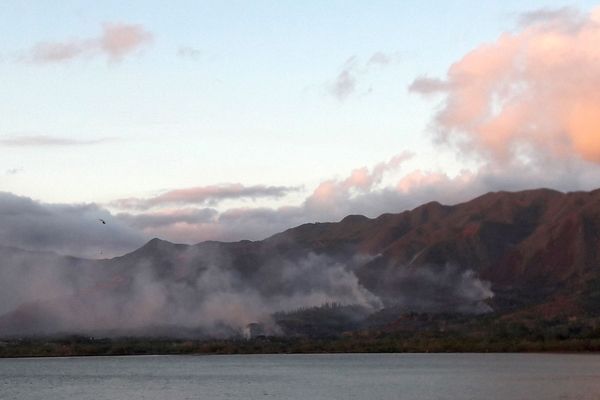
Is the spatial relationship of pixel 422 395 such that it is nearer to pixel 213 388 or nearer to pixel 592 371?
pixel 213 388

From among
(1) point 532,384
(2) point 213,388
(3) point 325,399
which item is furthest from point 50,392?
(1) point 532,384

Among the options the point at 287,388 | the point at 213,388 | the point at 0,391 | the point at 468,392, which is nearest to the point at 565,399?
the point at 468,392

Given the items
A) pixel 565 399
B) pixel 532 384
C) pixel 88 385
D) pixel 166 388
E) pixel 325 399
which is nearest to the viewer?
pixel 565 399

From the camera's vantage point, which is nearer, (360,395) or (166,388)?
(360,395)

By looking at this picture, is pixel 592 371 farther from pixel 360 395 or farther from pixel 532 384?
pixel 360 395

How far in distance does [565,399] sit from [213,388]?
6918 centimetres

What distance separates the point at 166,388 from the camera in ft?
579

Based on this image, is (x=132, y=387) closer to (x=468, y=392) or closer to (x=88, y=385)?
(x=88, y=385)

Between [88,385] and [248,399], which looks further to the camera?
[88,385]

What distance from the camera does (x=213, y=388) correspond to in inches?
6914

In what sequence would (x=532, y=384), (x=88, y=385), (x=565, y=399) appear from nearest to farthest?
(x=565, y=399), (x=532, y=384), (x=88, y=385)

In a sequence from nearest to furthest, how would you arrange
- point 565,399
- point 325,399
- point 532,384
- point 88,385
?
point 565,399
point 325,399
point 532,384
point 88,385

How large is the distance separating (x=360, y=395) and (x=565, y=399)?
32507 mm

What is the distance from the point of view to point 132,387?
7126 inches
